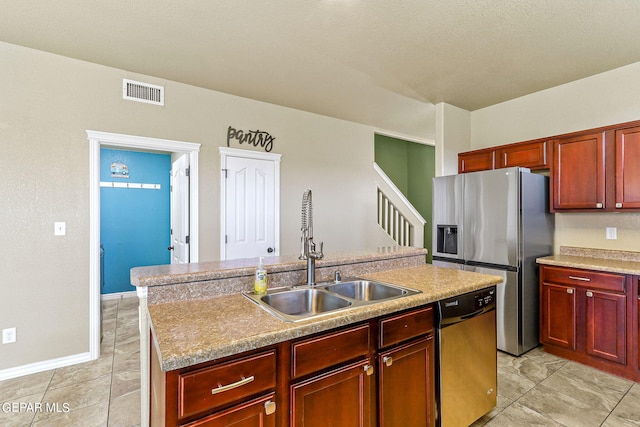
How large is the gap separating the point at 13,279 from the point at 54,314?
44 cm

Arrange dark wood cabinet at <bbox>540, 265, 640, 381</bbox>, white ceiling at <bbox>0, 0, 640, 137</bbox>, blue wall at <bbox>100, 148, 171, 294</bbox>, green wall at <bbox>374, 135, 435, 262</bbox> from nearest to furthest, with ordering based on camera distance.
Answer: white ceiling at <bbox>0, 0, 640, 137</bbox>, dark wood cabinet at <bbox>540, 265, 640, 381</bbox>, blue wall at <bbox>100, 148, 171, 294</bbox>, green wall at <bbox>374, 135, 435, 262</bbox>

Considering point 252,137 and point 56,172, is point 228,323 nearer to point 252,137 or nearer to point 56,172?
point 56,172

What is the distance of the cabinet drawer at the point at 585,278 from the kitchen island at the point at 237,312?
136 cm

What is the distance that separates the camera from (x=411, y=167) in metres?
7.24

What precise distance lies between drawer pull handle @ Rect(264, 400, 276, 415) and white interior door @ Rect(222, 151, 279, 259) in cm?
266

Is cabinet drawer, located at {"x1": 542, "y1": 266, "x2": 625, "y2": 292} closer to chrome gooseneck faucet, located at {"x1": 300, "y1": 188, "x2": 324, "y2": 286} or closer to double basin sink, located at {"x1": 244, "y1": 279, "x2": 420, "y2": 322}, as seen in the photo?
double basin sink, located at {"x1": 244, "y1": 279, "x2": 420, "y2": 322}

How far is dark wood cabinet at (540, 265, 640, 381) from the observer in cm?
260

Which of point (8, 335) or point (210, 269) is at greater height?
point (210, 269)

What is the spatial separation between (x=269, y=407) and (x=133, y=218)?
16.3 feet

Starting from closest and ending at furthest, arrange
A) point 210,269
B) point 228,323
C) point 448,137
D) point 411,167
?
point 228,323
point 210,269
point 448,137
point 411,167

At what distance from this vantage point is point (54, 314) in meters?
2.84

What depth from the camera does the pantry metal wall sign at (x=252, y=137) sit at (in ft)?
12.4

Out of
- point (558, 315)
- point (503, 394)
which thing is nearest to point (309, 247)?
point (503, 394)

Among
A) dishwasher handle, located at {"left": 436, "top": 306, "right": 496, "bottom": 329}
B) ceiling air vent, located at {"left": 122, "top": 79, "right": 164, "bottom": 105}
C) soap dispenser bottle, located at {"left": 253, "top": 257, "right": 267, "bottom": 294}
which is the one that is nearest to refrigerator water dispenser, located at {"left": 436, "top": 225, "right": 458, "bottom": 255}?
dishwasher handle, located at {"left": 436, "top": 306, "right": 496, "bottom": 329}
